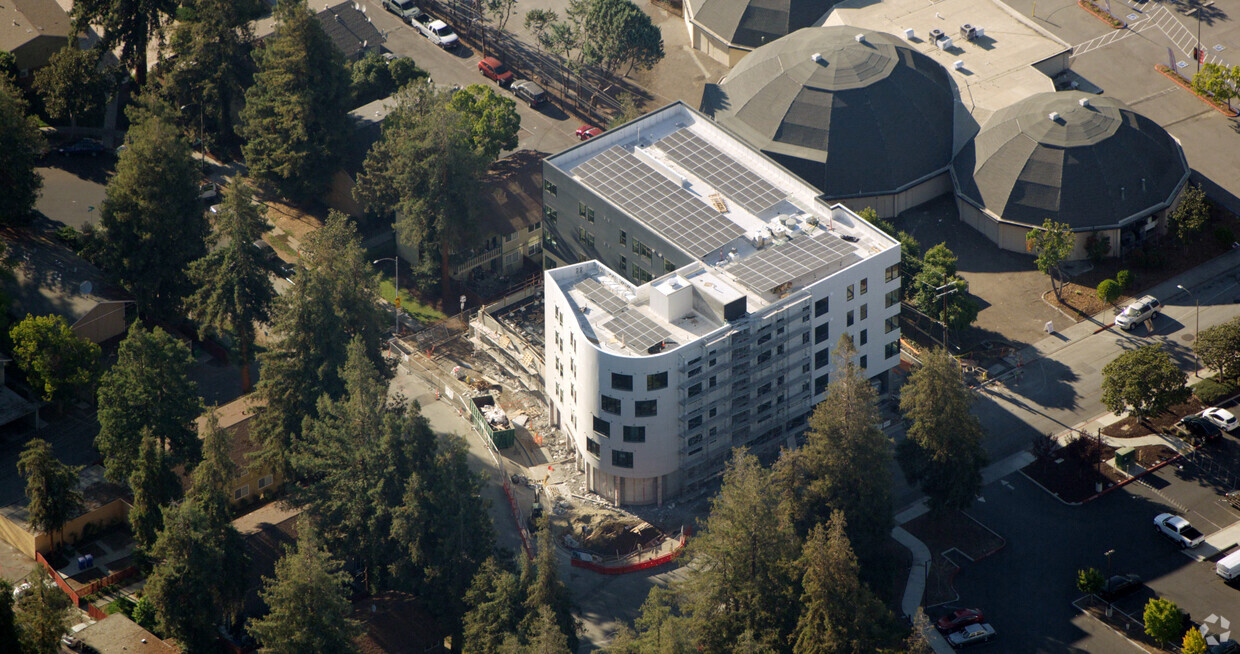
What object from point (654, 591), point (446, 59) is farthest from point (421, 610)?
point (446, 59)

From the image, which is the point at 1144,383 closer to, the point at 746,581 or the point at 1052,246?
the point at 1052,246

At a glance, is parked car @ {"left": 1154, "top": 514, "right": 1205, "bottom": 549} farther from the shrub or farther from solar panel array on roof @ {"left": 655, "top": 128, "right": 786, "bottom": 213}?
solar panel array on roof @ {"left": 655, "top": 128, "right": 786, "bottom": 213}

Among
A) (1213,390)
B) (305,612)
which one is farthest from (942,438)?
(305,612)

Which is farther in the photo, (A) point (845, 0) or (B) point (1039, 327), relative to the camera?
(A) point (845, 0)

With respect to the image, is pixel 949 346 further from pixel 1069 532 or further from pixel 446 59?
pixel 446 59

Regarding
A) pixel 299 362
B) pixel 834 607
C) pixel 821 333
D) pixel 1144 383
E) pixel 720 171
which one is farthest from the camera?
pixel 720 171

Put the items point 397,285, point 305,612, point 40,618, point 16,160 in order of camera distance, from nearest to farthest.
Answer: point 40,618 < point 305,612 < point 16,160 < point 397,285
